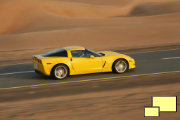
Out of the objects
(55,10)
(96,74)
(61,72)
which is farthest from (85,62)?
(55,10)

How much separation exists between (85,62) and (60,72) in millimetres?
1026

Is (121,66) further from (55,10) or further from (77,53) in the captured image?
(55,10)

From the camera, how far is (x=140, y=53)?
20.6 metres

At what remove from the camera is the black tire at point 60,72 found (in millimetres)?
14391

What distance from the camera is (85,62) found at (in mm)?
14750

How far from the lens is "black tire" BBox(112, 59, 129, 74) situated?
15.0 m

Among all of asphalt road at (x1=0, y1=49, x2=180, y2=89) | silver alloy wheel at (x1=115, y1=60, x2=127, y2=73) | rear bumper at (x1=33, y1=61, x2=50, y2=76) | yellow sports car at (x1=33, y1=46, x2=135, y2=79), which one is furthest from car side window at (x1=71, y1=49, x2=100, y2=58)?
rear bumper at (x1=33, y1=61, x2=50, y2=76)

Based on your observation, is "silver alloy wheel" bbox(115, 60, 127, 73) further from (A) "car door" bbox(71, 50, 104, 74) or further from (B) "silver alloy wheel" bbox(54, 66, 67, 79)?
(B) "silver alloy wheel" bbox(54, 66, 67, 79)

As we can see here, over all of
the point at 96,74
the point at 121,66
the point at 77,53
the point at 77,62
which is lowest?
the point at 96,74

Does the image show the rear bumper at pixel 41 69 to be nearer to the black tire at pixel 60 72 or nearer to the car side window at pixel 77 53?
the black tire at pixel 60 72

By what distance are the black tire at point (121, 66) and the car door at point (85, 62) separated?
0.51 m

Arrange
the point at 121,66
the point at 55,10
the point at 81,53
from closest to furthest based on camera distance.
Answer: the point at 81,53 → the point at 121,66 → the point at 55,10

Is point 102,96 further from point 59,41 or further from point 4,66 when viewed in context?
point 59,41

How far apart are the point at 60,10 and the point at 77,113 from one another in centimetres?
4552
